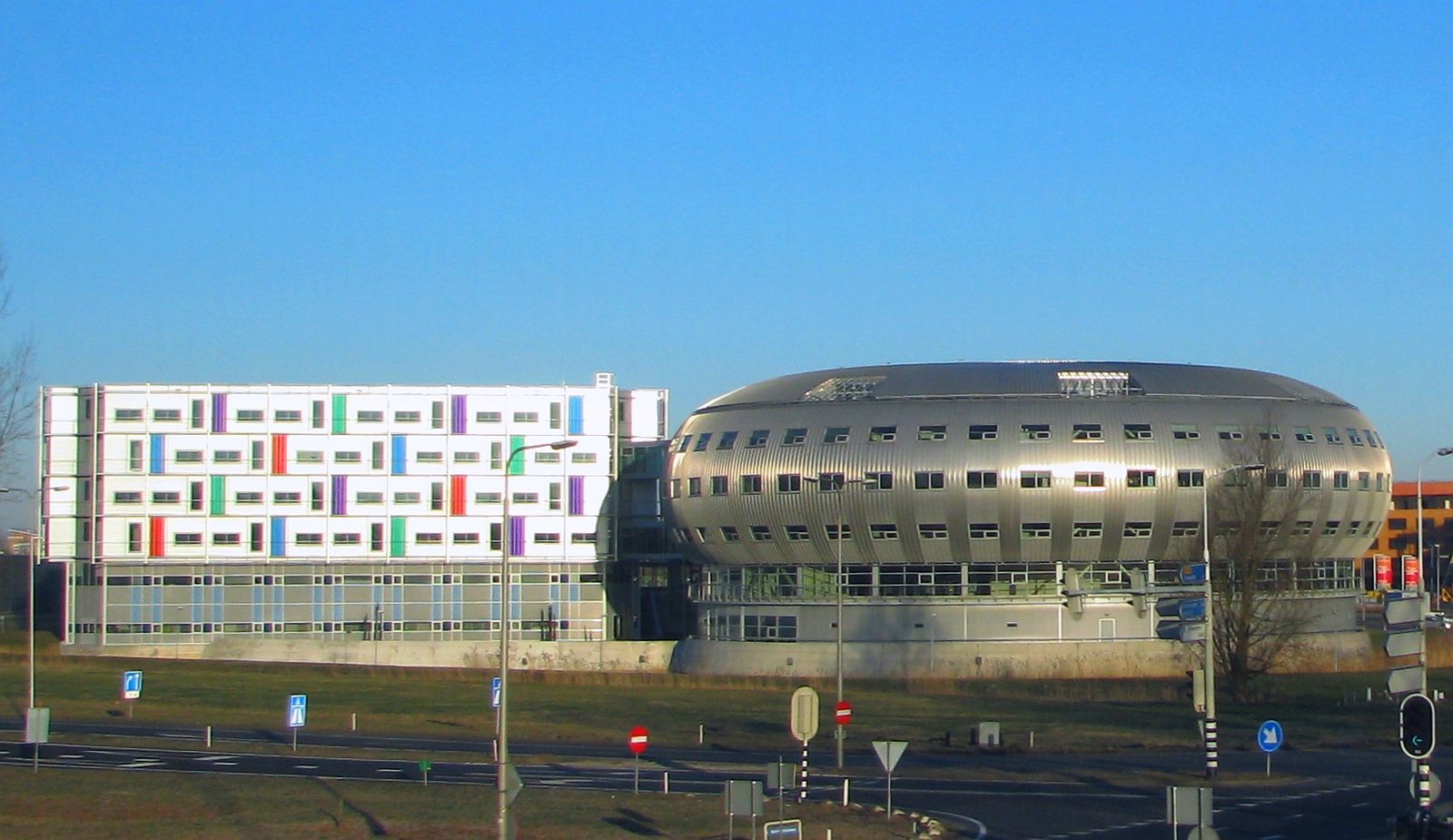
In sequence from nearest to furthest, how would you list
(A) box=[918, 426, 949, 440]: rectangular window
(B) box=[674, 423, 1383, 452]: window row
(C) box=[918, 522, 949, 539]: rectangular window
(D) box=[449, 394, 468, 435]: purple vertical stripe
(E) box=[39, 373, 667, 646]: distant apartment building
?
1. (B) box=[674, 423, 1383, 452]: window row
2. (A) box=[918, 426, 949, 440]: rectangular window
3. (C) box=[918, 522, 949, 539]: rectangular window
4. (E) box=[39, 373, 667, 646]: distant apartment building
5. (D) box=[449, 394, 468, 435]: purple vertical stripe

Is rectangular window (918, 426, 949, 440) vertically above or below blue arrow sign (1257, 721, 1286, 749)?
above

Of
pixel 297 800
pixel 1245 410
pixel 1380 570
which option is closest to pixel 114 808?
pixel 297 800

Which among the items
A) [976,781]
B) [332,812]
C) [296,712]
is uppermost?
[296,712]

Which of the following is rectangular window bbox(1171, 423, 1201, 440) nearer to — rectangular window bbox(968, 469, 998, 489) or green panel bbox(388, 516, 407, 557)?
rectangular window bbox(968, 469, 998, 489)

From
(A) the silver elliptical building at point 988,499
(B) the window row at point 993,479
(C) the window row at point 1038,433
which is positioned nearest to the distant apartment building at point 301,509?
(A) the silver elliptical building at point 988,499

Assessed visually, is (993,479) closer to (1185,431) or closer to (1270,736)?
(1185,431)

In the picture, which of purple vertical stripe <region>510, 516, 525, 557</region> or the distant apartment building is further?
purple vertical stripe <region>510, 516, 525, 557</region>

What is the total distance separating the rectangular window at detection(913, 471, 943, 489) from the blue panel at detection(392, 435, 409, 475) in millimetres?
33239

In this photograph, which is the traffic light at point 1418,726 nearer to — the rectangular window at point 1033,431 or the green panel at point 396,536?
the rectangular window at point 1033,431

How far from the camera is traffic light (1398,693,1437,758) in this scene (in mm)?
23422

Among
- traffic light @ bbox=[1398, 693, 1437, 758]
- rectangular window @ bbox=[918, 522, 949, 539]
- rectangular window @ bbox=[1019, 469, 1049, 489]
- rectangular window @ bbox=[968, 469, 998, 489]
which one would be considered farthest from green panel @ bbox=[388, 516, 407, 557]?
traffic light @ bbox=[1398, 693, 1437, 758]

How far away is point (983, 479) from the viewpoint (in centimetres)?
9206

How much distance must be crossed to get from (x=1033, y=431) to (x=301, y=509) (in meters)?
44.7

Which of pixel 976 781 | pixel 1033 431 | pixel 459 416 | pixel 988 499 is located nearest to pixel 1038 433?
pixel 1033 431
